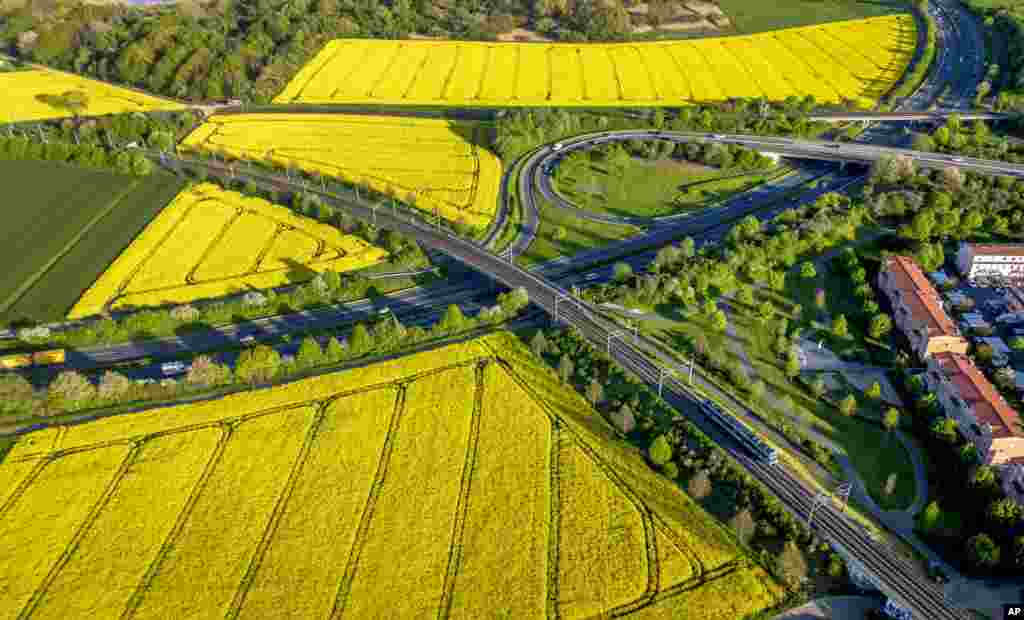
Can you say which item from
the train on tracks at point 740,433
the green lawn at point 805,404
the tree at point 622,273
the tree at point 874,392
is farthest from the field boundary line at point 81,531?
the tree at point 874,392

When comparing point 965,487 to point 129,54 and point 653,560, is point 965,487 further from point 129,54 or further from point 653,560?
point 129,54

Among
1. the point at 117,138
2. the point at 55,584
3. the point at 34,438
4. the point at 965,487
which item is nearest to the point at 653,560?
the point at 965,487

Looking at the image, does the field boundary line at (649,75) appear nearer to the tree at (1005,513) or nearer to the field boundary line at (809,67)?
the field boundary line at (809,67)

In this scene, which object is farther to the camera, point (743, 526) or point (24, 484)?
point (24, 484)

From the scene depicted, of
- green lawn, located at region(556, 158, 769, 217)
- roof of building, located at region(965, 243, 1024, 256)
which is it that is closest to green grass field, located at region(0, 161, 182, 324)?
green lawn, located at region(556, 158, 769, 217)

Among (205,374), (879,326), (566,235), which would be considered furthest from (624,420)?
(566,235)

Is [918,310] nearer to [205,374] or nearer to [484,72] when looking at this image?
[205,374]
